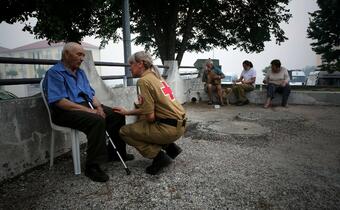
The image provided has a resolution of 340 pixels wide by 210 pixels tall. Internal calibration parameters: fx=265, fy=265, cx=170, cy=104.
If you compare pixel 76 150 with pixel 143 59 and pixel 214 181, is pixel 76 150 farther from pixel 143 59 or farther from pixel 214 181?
pixel 214 181

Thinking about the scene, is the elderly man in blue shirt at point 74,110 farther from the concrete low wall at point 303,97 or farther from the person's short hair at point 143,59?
the concrete low wall at point 303,97

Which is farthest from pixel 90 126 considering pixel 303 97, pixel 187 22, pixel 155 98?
pixel 187 22

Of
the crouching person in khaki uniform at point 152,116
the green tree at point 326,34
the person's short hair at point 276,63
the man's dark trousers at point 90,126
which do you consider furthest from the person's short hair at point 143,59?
the green tree at point 326,34

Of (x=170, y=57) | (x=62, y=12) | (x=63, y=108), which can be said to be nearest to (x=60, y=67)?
(x=63, y=108)

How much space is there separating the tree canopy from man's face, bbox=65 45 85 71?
7247mm

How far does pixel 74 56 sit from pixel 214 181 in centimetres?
222

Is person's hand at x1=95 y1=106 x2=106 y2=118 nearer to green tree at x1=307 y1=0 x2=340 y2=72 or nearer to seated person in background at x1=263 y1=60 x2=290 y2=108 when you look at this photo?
seated person in background at x1=263 y1=60 x2=290 y2=108

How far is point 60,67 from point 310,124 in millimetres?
5437

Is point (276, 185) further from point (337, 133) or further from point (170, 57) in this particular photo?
point (170, 57)

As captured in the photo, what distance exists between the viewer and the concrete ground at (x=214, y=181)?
260 cm

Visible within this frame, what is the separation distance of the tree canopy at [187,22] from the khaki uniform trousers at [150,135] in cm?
782

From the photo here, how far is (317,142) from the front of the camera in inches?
186

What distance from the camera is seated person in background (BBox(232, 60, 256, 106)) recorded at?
916 centimetres

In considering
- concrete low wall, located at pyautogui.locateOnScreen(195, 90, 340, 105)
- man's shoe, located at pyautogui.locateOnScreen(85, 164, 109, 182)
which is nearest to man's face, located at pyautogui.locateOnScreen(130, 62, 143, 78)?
man's shoe, located at pyautogui.locateOnScreen(85, 164, 109, 182)
